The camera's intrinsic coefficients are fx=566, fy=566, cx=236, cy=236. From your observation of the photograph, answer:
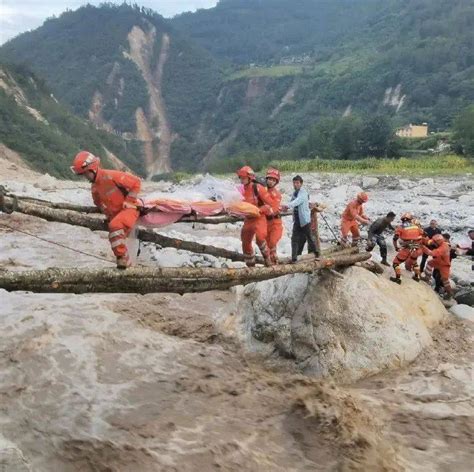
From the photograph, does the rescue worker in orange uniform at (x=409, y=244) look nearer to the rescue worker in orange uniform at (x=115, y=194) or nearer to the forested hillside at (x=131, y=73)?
the rescue worker in orange uniform at (x=115, y=194)

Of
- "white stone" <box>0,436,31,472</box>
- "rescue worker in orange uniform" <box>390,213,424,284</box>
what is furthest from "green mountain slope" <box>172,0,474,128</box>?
"white stone" <box>0,436,31,472</box>

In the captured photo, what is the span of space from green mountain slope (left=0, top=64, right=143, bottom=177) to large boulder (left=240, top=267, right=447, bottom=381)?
130ft

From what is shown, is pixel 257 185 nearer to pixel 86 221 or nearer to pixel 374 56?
pixel 86 221

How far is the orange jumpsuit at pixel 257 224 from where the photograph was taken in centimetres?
731

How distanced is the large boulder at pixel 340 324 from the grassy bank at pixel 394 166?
22.3 meters

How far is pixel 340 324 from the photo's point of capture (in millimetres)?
7512

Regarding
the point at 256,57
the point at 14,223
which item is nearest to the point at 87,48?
the point at 256,57

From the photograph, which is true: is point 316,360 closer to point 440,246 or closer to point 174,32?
point 440,246

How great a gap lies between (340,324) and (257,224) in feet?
5.70

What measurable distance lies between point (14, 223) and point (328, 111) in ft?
217

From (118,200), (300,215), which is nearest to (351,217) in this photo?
(300,215)

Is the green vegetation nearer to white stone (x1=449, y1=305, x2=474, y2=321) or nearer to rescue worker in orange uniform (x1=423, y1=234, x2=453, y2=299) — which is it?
rescue worker in orange uniform (x1=423, y1=234, x2=453, y2=299)

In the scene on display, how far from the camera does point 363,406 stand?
21.5 feet

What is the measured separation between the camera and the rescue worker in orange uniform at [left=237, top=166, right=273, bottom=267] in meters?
7.26
